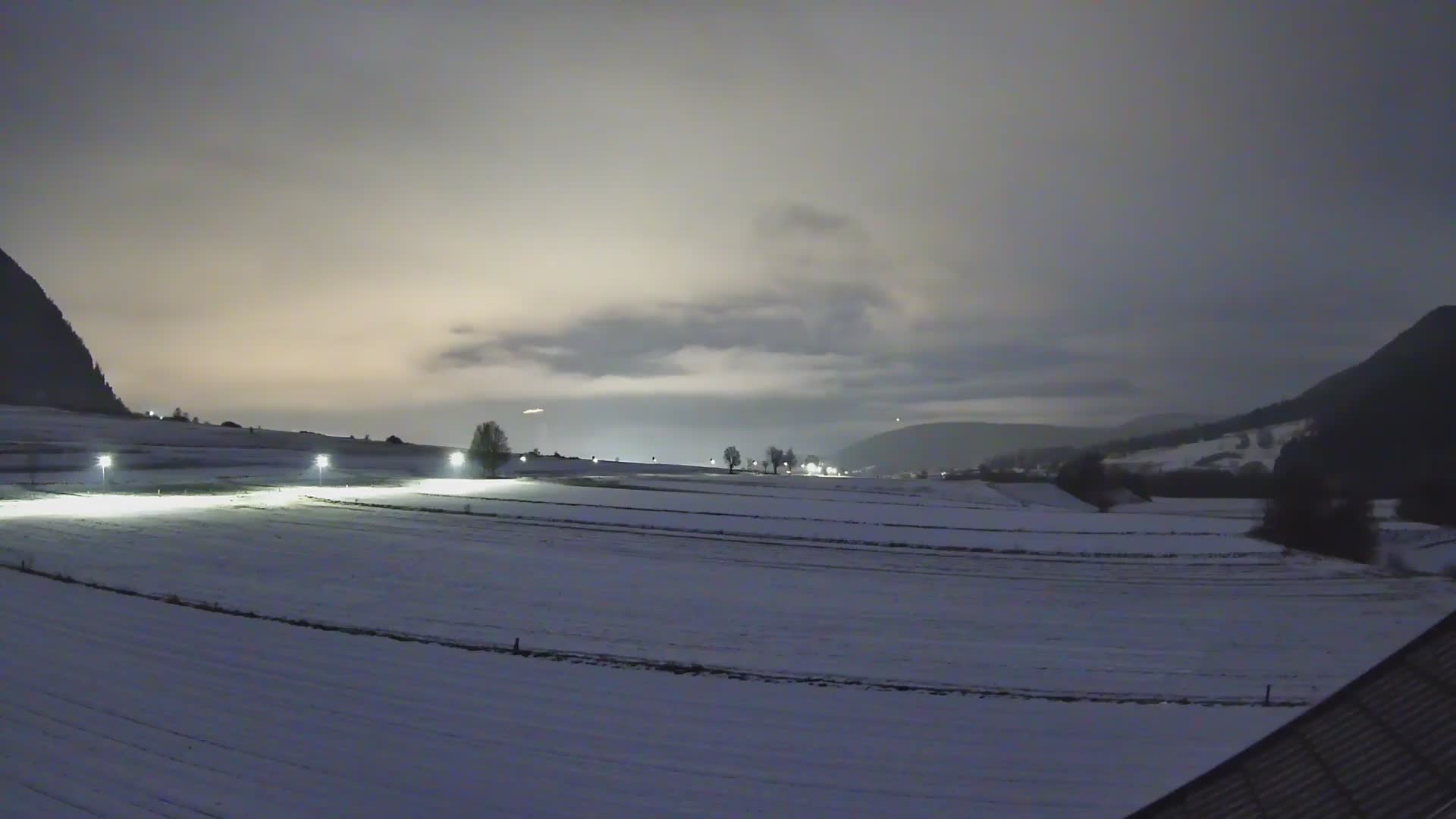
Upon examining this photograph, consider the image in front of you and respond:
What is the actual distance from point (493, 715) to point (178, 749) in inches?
197

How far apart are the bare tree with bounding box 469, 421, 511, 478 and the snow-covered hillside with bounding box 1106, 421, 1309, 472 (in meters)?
98.6

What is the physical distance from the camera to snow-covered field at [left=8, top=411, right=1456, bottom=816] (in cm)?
1283

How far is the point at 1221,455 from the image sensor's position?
172 metres

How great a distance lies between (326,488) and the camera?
68.8 meters

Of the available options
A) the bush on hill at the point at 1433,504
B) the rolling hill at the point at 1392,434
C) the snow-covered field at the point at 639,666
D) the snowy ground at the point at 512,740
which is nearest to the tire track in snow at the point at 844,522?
the snow-covered field at the point at 639,666

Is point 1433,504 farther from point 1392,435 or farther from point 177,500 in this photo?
point 177,500

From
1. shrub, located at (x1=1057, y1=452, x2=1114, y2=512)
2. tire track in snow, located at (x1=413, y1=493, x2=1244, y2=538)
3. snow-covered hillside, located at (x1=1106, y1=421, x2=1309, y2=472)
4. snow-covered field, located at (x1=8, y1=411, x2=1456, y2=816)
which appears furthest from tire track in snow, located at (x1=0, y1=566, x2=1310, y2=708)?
snow-covered hillside, located at (x1=1106, y1=421, x2=1309, y2=472)

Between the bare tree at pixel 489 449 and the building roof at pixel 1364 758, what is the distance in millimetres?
101958

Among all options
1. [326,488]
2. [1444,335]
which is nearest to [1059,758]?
[326,488]

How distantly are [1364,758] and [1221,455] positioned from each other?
639 ft

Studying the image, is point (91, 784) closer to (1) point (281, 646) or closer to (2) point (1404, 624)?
(1) point (281, 646)

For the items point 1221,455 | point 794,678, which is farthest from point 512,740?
point 1221,455

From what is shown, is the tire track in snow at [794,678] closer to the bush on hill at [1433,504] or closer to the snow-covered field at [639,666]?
the snow-covered field at [639,666]

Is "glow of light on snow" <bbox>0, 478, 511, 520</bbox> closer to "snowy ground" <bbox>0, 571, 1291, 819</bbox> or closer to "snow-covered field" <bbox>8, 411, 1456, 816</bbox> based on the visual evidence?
"snow-covered field" <bbox>8, 411, 1456, 816</bbox>
